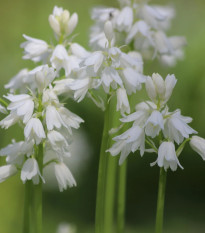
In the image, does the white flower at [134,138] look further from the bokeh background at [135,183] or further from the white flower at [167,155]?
the bokeh background at [135,183]

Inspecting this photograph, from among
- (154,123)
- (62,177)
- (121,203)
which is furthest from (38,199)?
(121,203)

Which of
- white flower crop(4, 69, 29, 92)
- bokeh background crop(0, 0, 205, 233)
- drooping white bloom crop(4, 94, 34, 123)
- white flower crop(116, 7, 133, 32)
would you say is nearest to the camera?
drooping white bloom crop(4, 94, 34, 123)

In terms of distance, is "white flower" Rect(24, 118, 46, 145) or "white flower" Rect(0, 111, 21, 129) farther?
"white flower" Rect(0, 111, 21, 129)

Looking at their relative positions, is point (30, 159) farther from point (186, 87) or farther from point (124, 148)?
point (186, 87)

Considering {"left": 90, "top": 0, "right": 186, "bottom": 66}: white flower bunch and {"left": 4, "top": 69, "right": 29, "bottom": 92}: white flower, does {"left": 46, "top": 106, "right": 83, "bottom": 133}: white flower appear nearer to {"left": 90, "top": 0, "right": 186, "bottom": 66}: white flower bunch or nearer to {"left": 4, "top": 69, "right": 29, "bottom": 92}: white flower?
{"left": 4, "top": 69, "right": 29, "bottom": 92}: white flower

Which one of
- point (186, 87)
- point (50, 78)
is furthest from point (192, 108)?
point (50, 78)

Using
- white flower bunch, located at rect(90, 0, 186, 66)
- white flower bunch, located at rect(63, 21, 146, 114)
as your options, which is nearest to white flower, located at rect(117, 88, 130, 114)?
white flower bunch, located at rect(63, 21, 146, 114)

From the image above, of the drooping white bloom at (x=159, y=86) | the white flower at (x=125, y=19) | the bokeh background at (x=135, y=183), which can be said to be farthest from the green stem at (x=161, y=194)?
the bokeh background at (x=135, y=183)
